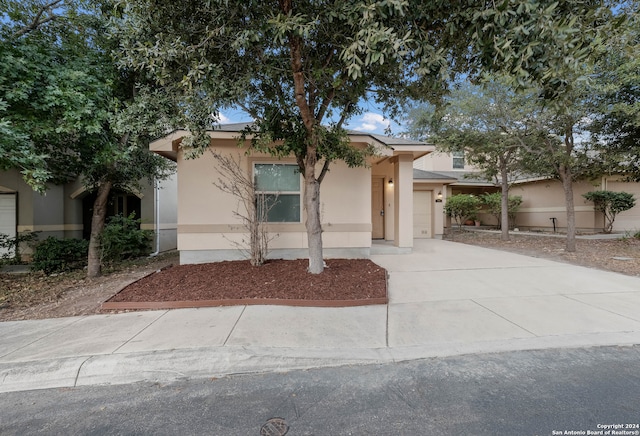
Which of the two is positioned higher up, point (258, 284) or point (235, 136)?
point (235, 136)

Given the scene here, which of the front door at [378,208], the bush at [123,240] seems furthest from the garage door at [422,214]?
the bush at [123,240]

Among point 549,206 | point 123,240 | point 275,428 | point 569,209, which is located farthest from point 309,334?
point 549,206

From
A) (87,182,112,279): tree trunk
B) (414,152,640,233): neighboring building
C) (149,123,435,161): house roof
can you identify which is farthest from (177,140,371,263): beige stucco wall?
(414,152,640,233): neighboring building

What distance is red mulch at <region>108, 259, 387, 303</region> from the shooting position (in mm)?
4867

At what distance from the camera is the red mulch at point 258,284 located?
4.87 metres

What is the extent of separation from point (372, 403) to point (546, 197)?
747 inches

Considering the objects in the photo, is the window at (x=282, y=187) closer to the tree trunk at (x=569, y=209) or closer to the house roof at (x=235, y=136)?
the house roof at (x=235, y=136)

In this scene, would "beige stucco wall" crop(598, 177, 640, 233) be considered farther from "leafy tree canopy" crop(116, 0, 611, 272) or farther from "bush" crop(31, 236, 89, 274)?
"bush" crop(31, 236, 89, 274)

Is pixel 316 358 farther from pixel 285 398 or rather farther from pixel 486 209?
pixel 486 209

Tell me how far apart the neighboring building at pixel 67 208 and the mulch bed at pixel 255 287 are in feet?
17.8

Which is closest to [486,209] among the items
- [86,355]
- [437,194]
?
[437,194]

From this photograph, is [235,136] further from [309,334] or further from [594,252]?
[594,252]

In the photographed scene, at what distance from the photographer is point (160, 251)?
11.6m

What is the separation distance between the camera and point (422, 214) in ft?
43.5
